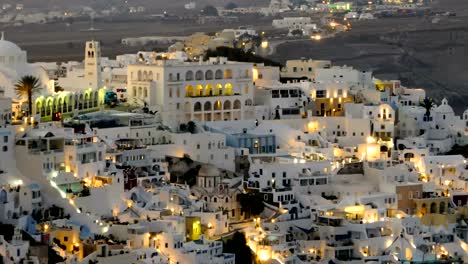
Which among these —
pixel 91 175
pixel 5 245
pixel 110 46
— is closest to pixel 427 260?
pixel 91 175

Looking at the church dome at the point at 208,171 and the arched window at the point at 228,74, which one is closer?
the church dome at the point at 208,171

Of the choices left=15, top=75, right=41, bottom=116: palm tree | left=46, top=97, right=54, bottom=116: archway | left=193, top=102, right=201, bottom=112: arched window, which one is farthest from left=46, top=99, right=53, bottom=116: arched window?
left=193, top=102, right=201, bottom=112: arched window

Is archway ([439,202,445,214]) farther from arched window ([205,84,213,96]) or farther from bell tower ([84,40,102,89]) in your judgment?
bell tower ([84,40,102,89])

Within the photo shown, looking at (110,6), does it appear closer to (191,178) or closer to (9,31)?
(9,31)

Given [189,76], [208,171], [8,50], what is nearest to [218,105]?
[189,76]

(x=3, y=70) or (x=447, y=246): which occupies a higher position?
(x=3, y=70)

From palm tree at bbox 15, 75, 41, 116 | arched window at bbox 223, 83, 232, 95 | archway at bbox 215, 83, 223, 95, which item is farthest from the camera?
arched window at bbox 223, 83, 232, 95

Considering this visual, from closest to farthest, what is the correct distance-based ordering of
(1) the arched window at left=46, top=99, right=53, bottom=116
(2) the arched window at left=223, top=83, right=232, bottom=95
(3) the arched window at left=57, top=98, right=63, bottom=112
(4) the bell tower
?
1. (1) the arched window at left=46, top=99, right=53, bottom=116
2. (3) the arched window at left=57, top=98, right=63, bottom=112
3. (2) the arched window at left=223, top=83, right=232, bottom=95
4. (4) the bell tower

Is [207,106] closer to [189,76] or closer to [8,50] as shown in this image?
[189,76]

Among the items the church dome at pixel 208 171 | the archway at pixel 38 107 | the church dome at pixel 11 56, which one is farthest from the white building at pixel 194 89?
the church dome at pixel 208 171

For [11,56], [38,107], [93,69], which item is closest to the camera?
[38,107]

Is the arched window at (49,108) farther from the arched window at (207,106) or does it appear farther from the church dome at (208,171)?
the church dome at (208,171)
